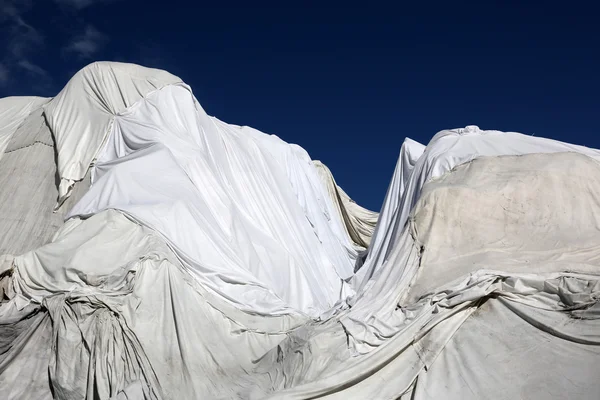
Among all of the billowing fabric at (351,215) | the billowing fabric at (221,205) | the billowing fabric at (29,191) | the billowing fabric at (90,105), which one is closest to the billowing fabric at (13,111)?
the billowing fabric at (29,191)

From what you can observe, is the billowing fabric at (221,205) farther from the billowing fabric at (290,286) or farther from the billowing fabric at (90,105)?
the billowing fabric at (90,105)

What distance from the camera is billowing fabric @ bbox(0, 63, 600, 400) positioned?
5.27 m

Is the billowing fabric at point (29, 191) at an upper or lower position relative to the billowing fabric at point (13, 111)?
lower

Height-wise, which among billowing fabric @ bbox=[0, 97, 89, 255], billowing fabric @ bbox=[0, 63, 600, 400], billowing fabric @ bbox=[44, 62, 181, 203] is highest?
billowing fabric @ bbox=[44, 62, 181, 203]

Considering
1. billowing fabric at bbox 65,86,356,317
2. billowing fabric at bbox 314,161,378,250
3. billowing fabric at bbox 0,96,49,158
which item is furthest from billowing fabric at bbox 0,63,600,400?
billowing fabric at bbox 314,161,378,250

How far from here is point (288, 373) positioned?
5773mm

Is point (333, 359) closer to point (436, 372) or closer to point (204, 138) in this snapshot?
point (436, 372)

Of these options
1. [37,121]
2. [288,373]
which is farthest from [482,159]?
[37,121]

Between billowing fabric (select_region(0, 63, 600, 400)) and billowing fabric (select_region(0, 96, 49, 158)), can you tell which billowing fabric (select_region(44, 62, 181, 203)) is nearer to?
billowing fabric (select_region(0, 63, 600, 400))

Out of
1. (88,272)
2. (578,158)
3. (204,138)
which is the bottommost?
(88,272)

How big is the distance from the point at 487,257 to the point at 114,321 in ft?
12.1

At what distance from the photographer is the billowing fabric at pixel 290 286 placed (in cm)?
527

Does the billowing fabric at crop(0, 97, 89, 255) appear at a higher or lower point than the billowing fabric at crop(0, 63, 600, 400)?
higher

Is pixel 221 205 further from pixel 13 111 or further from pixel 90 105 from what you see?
pixel 13 111
